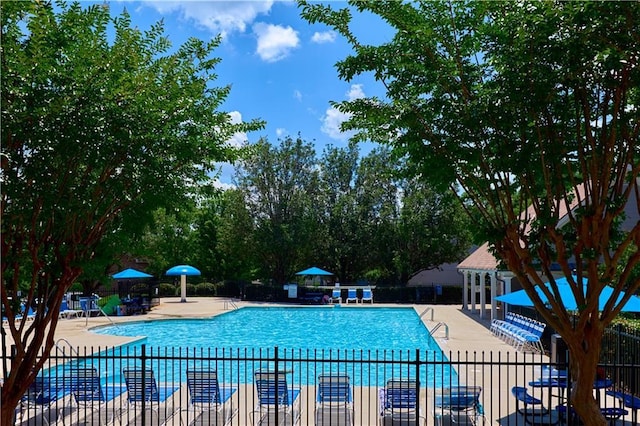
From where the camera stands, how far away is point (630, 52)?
5875 mm

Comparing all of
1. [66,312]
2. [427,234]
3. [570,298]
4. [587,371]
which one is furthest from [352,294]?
[587,371]

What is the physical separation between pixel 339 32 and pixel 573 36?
2771 mm

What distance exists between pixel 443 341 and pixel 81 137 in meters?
16.7

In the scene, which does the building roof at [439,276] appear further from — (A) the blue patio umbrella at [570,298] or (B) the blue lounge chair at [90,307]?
(A) the blue patio umbrella at [570,298]

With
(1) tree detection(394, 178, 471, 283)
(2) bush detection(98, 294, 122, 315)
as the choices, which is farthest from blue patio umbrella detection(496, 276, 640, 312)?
(1) tree detection(394, 178, 471, 283)

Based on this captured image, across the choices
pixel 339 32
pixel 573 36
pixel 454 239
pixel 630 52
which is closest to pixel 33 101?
pixel 339 32

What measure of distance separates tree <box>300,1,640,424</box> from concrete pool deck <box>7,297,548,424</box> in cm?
215

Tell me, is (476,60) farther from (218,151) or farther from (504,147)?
(218,151)

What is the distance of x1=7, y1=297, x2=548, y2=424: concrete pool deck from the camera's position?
36.8ft

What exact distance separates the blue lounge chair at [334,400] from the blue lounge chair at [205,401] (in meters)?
1.66

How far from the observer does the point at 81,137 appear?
20.0ft

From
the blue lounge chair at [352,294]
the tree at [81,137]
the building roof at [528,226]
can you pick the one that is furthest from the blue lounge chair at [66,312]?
the tree at [81,137]

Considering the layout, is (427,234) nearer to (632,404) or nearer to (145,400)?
(632,404)

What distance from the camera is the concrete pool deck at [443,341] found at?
11227mm
